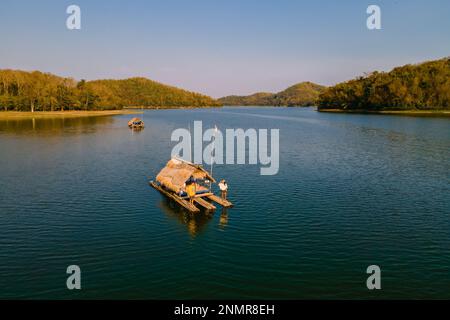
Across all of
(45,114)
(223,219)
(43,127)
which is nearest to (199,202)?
(223,219)

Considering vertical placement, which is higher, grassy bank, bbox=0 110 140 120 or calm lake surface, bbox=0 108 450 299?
grassy bank, bbox=0 110 140 120

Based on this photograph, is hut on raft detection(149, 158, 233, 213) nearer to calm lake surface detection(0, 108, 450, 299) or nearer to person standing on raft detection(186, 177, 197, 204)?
person standing on raft detection(186, 177, 197, 204)

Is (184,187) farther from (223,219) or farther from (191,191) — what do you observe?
(223,219)

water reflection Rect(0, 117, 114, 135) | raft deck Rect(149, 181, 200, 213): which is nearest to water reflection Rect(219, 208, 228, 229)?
raft deck Rect(149, 181, 200, 213)

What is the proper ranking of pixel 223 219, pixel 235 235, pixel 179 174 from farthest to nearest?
pixel 179 174
pixel 223 219
pixel 235 235

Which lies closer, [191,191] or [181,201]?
[191,191]

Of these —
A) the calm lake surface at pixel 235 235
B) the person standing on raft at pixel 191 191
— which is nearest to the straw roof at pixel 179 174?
the person standing on raft at pixel 191 191

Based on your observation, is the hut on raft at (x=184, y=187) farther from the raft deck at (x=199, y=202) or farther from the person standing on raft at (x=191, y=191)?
the person standing on raft at (x=191, y=191)
